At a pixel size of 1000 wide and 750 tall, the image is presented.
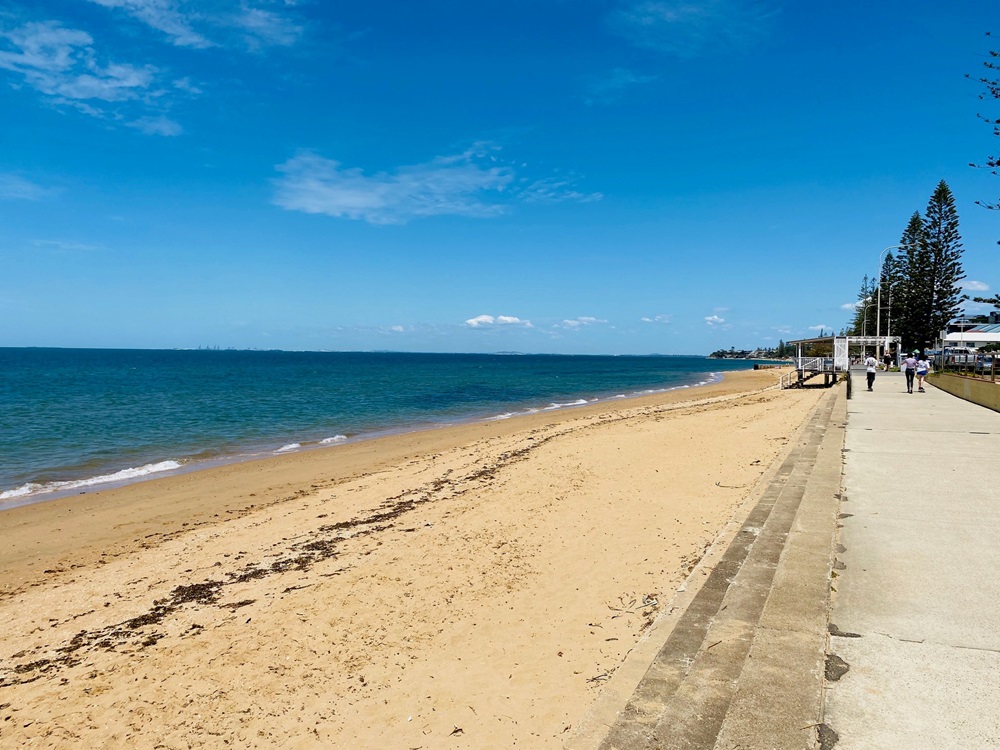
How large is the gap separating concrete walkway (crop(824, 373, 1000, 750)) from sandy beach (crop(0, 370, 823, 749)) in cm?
116

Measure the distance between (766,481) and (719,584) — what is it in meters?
3.72

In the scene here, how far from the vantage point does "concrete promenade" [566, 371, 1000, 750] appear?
7.82 ft

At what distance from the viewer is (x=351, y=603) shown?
5047 mm

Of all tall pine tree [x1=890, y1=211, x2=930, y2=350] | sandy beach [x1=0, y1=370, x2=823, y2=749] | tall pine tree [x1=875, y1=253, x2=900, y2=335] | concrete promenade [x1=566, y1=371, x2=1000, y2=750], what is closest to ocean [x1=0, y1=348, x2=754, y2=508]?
sandy beach [x1=0, y1=370, x2=823, y2=749]

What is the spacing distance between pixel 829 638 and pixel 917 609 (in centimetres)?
84

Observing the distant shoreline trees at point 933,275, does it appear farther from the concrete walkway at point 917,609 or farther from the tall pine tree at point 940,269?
the concrete walkway at point 917,609

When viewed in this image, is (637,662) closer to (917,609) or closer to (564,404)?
(917,609)

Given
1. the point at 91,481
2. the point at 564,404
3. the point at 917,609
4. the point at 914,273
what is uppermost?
the point at 914,273

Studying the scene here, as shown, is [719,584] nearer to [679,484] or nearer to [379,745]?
[379,745]

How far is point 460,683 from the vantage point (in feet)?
12.4

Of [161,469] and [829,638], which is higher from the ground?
[829,638]

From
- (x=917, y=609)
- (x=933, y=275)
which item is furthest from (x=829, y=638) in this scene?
(x=933, y=275)

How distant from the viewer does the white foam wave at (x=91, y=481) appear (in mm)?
11344

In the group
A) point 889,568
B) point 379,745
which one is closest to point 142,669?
point 379,745
